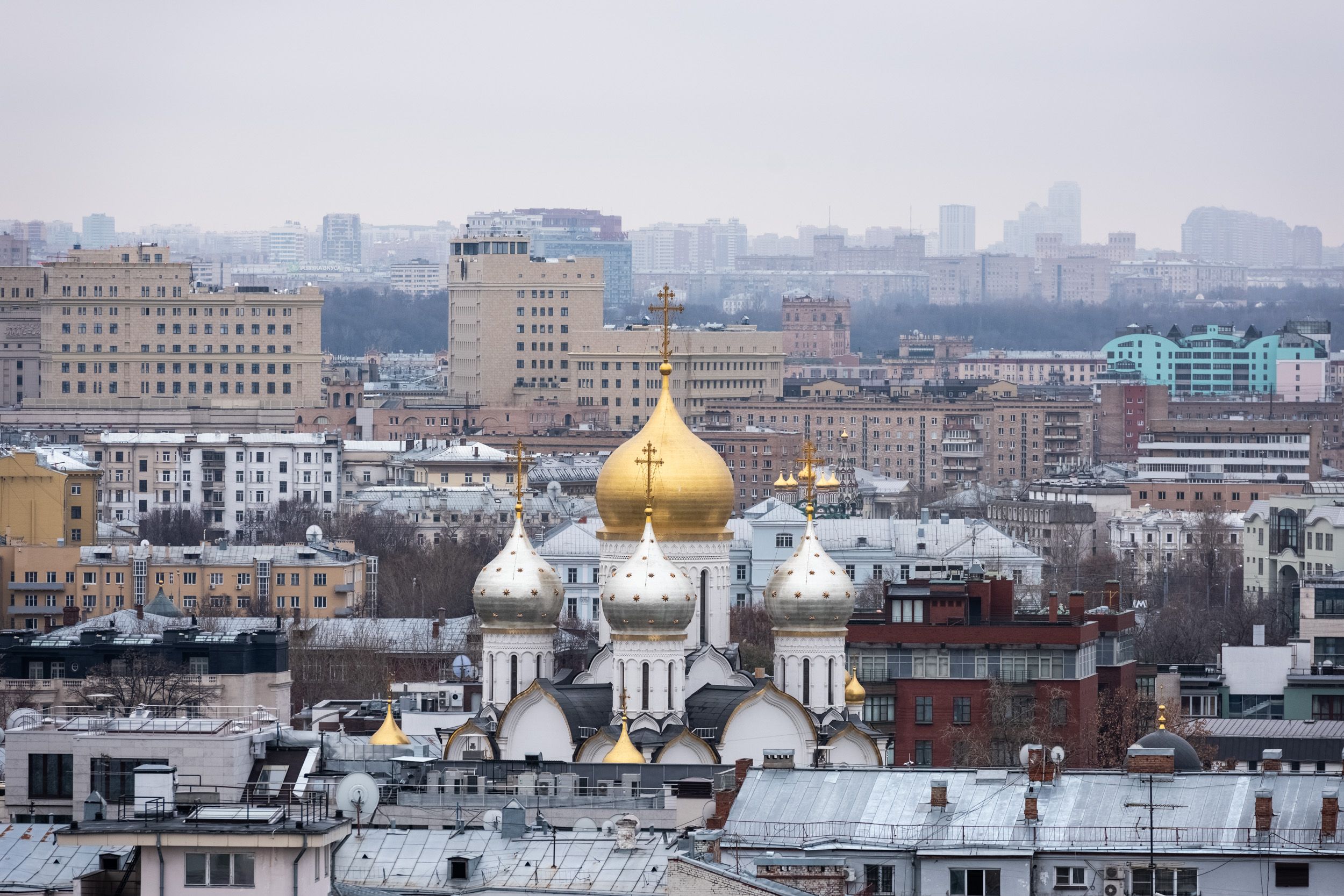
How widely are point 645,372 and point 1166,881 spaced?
127940mm

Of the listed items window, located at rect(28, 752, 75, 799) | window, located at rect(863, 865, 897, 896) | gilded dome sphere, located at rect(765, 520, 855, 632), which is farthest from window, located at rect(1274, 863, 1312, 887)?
gilded dome sphere, located at rect(765, 520, 855, 632)

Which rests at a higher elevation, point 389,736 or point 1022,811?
point 1022,811

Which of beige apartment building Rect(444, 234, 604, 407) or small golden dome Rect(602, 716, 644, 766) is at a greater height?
beige apartment building Rect(444, 234, 604, 407)

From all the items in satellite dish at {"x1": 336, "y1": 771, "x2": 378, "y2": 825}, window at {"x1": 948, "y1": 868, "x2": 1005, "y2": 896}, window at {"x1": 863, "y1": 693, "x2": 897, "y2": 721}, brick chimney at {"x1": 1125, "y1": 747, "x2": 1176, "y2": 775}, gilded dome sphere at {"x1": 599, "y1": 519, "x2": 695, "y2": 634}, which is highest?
gilded dome sphere at {"x1": 599, "y1": 519, "x2": 695, "y2": 634}

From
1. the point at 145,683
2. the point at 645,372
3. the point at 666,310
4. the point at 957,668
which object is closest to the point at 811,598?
the point at 666,310

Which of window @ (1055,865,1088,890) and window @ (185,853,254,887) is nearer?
window @ (185,853,254,887)

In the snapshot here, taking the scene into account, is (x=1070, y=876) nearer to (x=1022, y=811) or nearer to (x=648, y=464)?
(x=1022, y=811)

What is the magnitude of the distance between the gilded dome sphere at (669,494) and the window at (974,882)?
17.5 m

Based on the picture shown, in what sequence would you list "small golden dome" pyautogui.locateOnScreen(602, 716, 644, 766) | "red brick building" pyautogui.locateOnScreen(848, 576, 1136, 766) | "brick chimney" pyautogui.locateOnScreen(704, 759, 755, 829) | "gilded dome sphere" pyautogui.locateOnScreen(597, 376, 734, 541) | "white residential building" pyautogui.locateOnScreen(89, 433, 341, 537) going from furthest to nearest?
"white residential building" pyautogui.locateOnScreen(89, 433, 341, 537) → "red brick building" pyautogui.locateOnScreen(848, 576, 1136, 766) → "gilded dome sphere" pyautogui.locateOnScreen(597, 376, 734, 541) → "small golden dome" pyautogui.locateOnScreen(602, 716, 644, 766) → "brick chimney" pyautogui.locateOnScreen(704, 759, 755, 829)

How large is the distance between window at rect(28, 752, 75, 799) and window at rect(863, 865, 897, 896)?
7498 millimetres

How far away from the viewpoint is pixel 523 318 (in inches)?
6540

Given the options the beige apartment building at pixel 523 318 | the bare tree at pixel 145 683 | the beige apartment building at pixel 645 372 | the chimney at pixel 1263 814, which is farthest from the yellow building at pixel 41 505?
the beige apartment building at pixel 523 318

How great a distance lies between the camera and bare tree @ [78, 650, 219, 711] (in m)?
51.6

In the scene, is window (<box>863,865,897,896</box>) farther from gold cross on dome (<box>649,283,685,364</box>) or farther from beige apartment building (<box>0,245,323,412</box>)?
beige apartment building (<box>0,245,323,412</box>)
